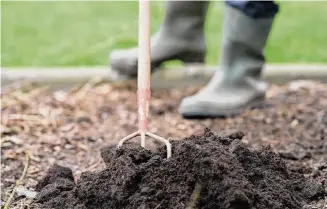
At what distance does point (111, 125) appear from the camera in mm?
3385

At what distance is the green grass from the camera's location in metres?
4.56

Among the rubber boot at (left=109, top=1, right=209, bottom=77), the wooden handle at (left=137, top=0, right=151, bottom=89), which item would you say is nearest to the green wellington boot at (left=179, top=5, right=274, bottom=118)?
the rubber boot at (left=109, top=1, right=209, bottom=77)

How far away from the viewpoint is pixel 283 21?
199 inches

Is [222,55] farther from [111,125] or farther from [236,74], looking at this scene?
[111,125]

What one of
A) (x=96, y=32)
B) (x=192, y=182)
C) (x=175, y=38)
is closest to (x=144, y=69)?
(x=192, y=182)

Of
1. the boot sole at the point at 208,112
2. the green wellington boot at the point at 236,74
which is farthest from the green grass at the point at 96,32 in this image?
the boot sole at the point at 208,112

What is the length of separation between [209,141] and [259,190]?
0.21m

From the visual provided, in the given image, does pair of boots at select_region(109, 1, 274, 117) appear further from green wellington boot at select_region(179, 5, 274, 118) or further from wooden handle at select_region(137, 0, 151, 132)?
wooden handle at select_region(137, 0, 151, 132)

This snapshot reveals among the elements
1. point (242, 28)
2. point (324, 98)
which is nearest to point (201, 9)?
point (242, 28)

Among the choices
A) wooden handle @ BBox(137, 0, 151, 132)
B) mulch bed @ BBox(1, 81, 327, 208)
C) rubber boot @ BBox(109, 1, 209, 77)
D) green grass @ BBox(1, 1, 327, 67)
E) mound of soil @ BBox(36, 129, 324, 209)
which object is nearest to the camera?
mound of soil @ BBox(36, 129, 324, 209)

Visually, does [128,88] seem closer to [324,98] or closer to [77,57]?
[77,57]

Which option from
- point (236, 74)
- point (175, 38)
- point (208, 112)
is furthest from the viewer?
point (175, 38)

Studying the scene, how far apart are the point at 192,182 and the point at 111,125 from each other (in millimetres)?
1555

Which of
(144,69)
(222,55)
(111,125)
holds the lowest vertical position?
(111,125)
